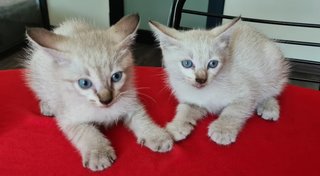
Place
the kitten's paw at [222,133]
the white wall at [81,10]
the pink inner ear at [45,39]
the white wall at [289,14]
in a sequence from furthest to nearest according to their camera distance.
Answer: the white wall at [81,10] < the white wall at [289,14] < the kitten's paw at [222,133] < the pink inner ear at [45,39]

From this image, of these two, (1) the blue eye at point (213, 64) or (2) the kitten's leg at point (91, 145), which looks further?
(1) the blue eye at point (213, 64)

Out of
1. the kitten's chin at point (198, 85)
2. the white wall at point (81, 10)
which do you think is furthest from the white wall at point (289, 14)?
the kitten's chin at point (198, 85)

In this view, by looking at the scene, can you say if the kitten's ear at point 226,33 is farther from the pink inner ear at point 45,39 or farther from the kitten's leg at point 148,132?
the pink inner ear at point 45,39

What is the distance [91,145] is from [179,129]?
8.3 inches

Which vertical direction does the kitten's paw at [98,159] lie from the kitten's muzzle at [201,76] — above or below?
below

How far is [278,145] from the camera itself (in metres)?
0.79

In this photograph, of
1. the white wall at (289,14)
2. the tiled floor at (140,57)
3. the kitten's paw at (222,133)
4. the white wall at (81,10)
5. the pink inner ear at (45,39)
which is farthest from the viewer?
the white wall at (81,10)

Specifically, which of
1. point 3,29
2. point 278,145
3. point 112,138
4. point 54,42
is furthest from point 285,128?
point 3,29

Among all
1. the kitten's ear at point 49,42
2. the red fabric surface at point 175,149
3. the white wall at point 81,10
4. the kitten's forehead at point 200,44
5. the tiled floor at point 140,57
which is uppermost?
the kitten's ear at point 49,42

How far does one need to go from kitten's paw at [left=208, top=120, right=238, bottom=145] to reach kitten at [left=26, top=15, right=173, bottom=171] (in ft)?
0.36

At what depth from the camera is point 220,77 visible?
0.91 metres

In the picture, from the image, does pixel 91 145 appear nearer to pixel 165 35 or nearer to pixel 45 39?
pixel 45 39

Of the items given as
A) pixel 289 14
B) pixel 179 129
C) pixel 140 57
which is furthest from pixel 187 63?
pixel 140 57

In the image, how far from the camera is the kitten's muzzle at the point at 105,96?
676 millimetres
